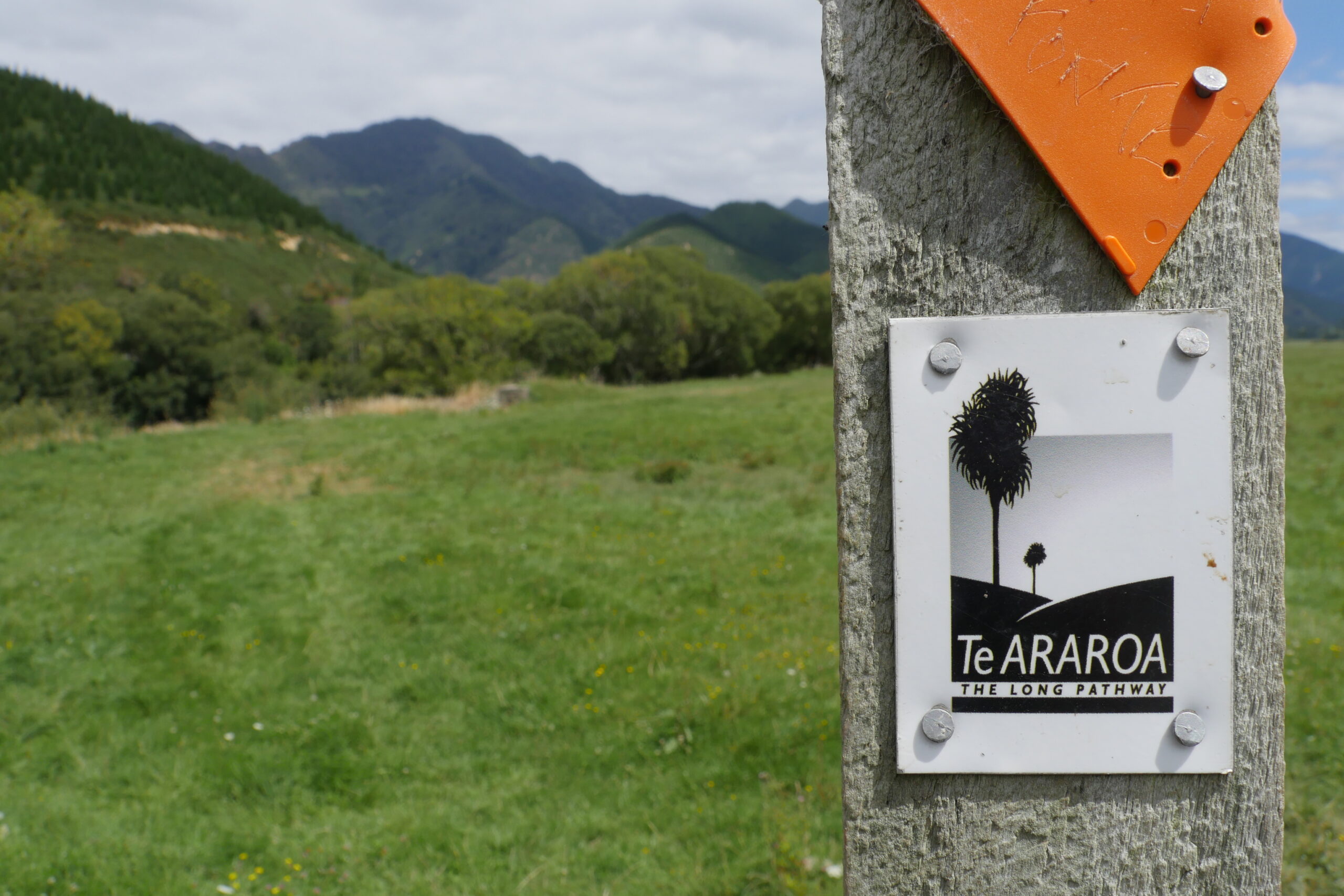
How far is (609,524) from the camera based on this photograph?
908 cm

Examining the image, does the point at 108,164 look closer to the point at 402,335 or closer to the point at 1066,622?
the point at 402,335

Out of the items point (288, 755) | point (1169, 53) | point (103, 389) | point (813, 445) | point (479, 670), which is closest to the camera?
point (1169, 53)

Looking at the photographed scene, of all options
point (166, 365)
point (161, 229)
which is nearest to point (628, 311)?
point (166, 365)

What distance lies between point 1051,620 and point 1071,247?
0.49 meters

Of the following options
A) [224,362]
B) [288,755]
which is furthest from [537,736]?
[224,362]

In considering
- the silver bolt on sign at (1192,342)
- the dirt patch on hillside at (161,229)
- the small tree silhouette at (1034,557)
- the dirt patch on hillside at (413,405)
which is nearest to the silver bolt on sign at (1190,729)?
the small tree silhouette at (1034,557)

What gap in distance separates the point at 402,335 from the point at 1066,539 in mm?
41105

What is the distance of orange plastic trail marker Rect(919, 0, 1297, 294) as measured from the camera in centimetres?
97

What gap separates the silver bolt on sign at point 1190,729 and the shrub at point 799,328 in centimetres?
5240

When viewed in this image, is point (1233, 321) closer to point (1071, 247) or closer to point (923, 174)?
point (1071, 247)

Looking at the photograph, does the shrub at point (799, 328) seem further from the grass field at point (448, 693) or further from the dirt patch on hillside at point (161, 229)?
the dirt patch on hillside at point (161, 229)

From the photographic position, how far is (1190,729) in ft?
3.44

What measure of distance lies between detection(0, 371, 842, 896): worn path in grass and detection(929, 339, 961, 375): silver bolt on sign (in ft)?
9.30

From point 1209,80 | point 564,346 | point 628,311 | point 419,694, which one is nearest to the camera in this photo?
point 1209,80
